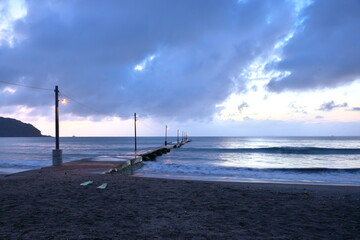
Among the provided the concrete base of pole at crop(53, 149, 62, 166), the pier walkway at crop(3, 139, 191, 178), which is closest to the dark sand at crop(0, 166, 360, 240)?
the pier walkway at crop(3, 139, 191, 178)

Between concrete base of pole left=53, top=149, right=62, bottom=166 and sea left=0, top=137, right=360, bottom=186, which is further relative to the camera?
sea left=0, top=137, right=360, bottom=186

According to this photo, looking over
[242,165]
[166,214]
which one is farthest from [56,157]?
[242,165]

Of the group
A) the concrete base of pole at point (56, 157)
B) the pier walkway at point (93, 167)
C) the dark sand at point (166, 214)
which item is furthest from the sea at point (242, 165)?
the dark sand at point (166, 214)

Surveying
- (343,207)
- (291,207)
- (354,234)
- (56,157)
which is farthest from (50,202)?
(56,157)

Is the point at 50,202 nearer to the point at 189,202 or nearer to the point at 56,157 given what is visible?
the point at 189,202

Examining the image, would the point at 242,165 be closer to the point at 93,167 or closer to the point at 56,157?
the point at 93,167

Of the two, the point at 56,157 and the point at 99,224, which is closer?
the point at 99,224

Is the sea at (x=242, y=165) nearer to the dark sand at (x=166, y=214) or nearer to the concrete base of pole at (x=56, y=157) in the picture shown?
the concrete base of pole at (x=56, y=157)

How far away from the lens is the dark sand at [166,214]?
470 cm

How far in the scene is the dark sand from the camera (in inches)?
185

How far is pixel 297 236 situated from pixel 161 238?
7.94ft

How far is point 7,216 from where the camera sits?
5551 mm

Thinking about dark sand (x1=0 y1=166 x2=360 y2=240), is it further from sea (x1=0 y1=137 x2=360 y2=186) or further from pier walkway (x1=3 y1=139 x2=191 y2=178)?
sea (x1=0 y1=137 x2=360 y2=186)

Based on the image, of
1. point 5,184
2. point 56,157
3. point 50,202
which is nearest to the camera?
point 50,202
